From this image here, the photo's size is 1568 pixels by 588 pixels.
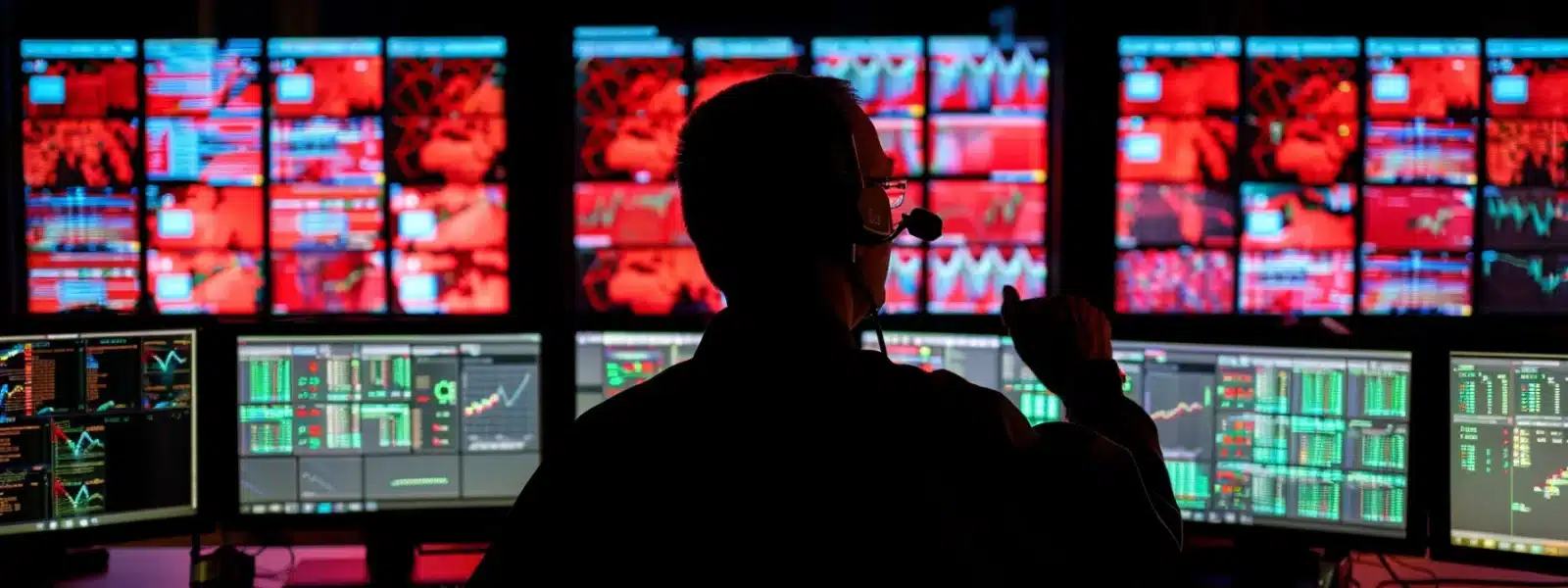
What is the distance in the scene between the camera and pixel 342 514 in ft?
7.47

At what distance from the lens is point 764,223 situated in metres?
0.96

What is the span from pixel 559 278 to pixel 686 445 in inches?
99.5

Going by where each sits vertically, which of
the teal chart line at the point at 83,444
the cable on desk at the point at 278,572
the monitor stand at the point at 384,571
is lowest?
the cable on desk at the point at 278,572

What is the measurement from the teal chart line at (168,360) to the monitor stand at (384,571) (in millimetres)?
456

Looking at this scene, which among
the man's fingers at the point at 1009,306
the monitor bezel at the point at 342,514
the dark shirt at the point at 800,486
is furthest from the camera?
the monitor bezel at the point at 342,514

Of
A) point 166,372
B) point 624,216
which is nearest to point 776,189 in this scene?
point 166,372

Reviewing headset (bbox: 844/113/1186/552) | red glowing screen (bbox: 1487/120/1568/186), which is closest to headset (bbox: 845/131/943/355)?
headset (bbox: 844/113/1186/552)

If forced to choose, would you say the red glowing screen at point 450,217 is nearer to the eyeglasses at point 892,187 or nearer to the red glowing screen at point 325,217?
the red glowing screen at point 325,217

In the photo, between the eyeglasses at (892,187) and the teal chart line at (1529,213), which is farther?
the teal chart line at (1529,213)

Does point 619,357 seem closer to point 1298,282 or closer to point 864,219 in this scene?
point 864,219

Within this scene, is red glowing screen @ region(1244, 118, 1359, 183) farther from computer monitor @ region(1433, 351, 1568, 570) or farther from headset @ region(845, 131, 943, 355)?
headset @ region(845, 131, 943, 355)

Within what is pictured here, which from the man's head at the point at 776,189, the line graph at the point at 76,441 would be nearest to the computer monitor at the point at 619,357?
the line graph at the point at 76,441

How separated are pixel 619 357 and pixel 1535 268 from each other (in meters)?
2.55

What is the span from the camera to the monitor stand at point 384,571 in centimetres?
224
